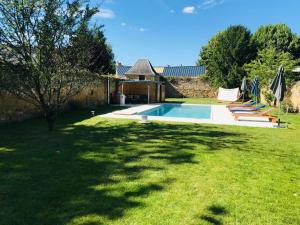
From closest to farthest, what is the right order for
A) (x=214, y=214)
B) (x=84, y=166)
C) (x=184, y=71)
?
(x=214, y=214) → (x=84, y=166) → (x=184, y=71)

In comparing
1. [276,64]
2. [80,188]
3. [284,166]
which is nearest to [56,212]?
[80,188]

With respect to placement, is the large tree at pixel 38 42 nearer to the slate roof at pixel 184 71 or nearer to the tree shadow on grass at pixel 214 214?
the tree shadow on grass at pixel 214 214

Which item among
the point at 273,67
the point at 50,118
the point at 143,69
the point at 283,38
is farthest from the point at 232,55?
the point at 50,118

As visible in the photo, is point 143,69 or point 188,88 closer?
point 143,69

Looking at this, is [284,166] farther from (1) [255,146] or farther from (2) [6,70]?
(2) [6,70]

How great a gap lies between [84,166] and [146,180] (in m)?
1.35

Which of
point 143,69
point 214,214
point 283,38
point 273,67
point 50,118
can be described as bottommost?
point 214,214

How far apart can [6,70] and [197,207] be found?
6.16 metres

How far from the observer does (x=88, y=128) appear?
844 cm

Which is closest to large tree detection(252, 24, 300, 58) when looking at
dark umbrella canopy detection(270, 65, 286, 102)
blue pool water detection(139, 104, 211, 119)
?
blue pool water detection(139, 104, 211, 119)

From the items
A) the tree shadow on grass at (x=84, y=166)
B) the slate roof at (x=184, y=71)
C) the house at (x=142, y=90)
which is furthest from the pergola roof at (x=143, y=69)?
the tree shadow on grass at (x=84, y=166)

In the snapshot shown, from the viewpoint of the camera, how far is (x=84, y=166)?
15.0 feet

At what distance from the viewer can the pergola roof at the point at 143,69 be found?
2778 centimetres

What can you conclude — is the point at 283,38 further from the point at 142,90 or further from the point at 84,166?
the point at 84,166
